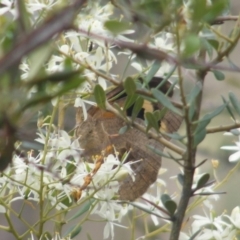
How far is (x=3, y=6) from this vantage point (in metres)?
0.69

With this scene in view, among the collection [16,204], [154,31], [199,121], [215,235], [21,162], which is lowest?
[16,204]

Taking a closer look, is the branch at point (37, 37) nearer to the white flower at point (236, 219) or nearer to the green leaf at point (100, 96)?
the green leaf at point (100, 96)

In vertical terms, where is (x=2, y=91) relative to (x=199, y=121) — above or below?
above

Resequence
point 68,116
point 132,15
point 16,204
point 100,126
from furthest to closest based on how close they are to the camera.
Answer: point 16,204, point 68,116, point 100,126, point 132,15

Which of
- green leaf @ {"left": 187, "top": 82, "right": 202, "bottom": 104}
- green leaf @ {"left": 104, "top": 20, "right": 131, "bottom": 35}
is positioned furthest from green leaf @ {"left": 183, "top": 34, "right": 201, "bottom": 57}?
green leaf @ {"left": 187, "top": 82, "right": 202, "bottom": 104}

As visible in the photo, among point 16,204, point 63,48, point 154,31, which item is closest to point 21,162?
point 63,48

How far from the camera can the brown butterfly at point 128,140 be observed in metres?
0.79

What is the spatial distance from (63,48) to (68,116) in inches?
11.1

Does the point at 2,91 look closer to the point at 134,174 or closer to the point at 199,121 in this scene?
the point at 199,121

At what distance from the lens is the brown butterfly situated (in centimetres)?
79

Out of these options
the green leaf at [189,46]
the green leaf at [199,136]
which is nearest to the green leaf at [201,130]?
the green leaf at [199,136]

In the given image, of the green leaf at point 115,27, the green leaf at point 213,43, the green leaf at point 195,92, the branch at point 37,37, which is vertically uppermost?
the branch at point 37,37

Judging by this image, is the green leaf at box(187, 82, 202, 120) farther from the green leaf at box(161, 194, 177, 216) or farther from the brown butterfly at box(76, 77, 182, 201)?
the brown butterfly at box(76, 77, 182, 201)

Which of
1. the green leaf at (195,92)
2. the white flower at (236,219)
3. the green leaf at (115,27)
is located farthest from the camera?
the white flower at (236,219)
